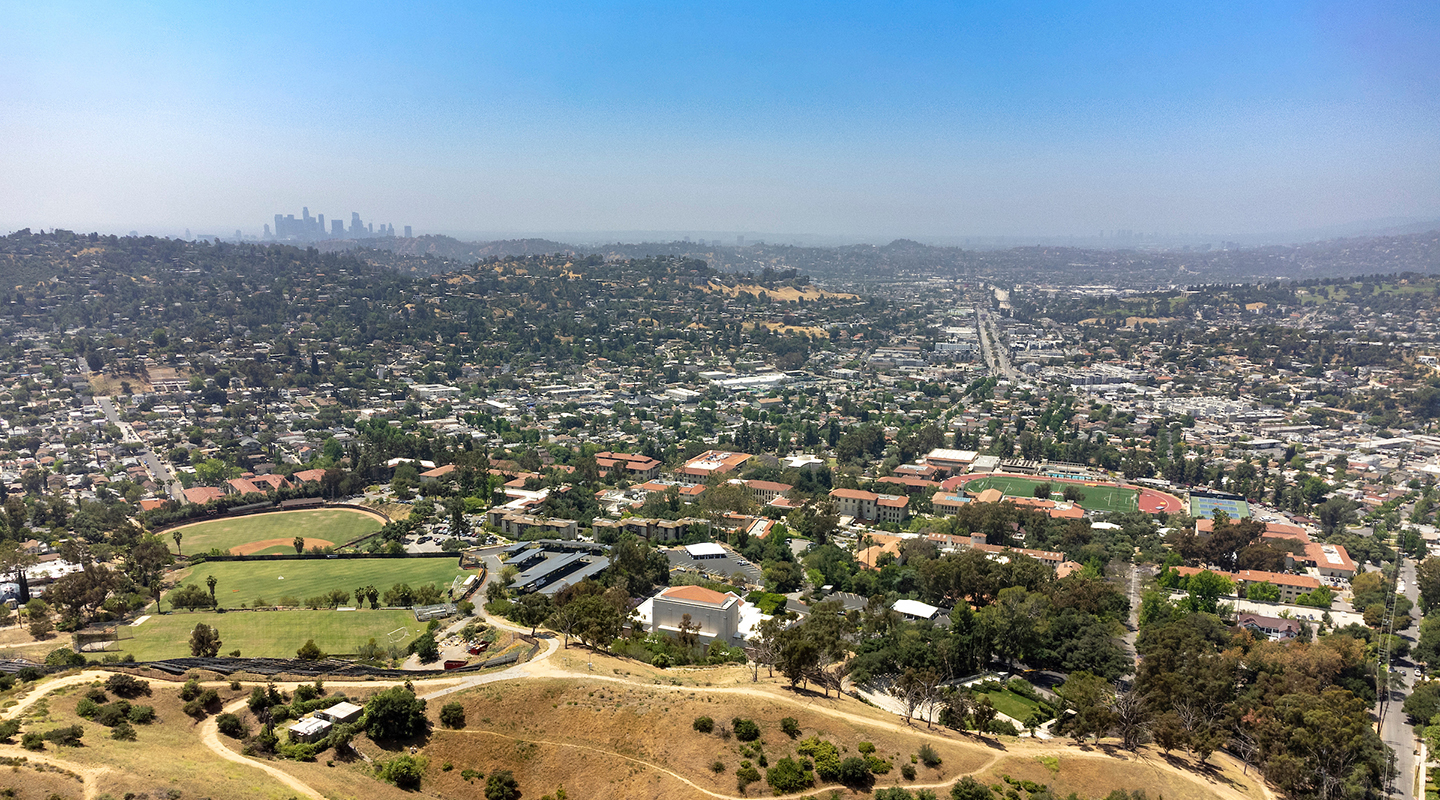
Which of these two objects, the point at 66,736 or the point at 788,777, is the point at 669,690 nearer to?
the point at 788,777

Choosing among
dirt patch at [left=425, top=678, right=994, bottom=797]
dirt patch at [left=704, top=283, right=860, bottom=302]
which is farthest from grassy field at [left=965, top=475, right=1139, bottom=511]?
dirt patch at [left=704, top=283, right=860, bottom=302]

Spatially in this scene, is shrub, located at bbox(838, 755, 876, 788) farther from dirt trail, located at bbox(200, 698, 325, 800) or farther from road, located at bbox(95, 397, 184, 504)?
road, located at bbox(95, 397, 184, 504)

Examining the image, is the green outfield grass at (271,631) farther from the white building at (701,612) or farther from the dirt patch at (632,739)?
the dirt patch at (632,739)

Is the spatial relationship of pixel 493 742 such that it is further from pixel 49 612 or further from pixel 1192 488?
pixel 1192 488

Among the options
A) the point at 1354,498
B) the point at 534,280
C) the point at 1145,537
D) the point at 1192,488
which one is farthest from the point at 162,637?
the point at 534,280

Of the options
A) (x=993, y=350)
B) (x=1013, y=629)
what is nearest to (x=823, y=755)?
(x=1013, y=629)

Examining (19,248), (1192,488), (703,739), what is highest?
(19,248)
